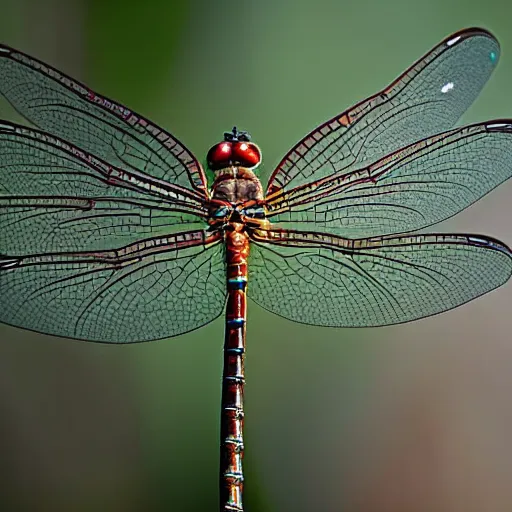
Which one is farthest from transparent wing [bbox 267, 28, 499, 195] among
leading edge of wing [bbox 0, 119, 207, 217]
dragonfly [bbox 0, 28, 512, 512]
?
leading edge of wing [bbox 0, 119, 207, 217]

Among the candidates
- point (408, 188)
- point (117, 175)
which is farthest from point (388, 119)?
point (117, 175)

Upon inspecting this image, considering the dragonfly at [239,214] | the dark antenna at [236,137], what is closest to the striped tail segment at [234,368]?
the dragonfly at [239,214]

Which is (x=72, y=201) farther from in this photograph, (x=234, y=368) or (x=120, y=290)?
(x=234, y=368)

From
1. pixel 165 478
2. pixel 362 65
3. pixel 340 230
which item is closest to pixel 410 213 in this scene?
pixel 340 230

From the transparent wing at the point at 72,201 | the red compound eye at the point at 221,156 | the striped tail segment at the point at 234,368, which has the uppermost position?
the red compound eye at the point at 221,156

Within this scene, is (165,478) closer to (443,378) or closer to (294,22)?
(443,378)

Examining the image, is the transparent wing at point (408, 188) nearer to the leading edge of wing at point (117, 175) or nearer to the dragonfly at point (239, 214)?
the dragonfly at point (239, 214)
